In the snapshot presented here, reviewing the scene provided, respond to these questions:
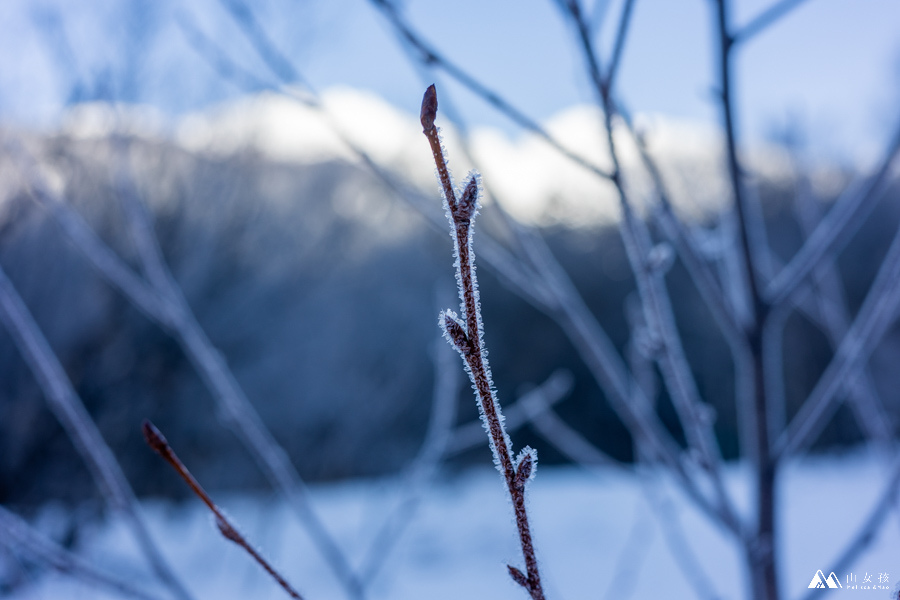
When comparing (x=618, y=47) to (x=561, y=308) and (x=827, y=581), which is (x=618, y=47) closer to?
Result: (x=561, y=308)

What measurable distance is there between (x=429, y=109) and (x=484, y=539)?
215 inches

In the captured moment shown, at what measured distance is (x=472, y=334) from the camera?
0.25 metres

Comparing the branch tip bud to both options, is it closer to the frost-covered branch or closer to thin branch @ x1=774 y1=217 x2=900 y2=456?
the frost-covered branch

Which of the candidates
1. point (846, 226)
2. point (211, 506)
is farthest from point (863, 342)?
point (211, 506)

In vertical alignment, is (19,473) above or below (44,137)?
below

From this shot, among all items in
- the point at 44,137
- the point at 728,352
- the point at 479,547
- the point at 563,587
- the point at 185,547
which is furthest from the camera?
the point at 728,352

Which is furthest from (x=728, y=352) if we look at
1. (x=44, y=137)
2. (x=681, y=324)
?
(x=44, y=137)

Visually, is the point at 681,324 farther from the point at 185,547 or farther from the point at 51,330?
the point at 51,330

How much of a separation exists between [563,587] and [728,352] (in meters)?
4.79

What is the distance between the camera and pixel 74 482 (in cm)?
359

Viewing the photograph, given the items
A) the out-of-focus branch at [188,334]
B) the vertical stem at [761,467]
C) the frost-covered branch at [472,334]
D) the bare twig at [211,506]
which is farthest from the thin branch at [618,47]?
the out-of-focus branch at [188,334]

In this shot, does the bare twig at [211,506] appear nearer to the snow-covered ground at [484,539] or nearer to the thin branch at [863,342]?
the thin branch at [863,342]

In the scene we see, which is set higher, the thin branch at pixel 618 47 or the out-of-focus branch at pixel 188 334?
the thin branch at pixel 618 47

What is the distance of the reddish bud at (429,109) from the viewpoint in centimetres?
23
